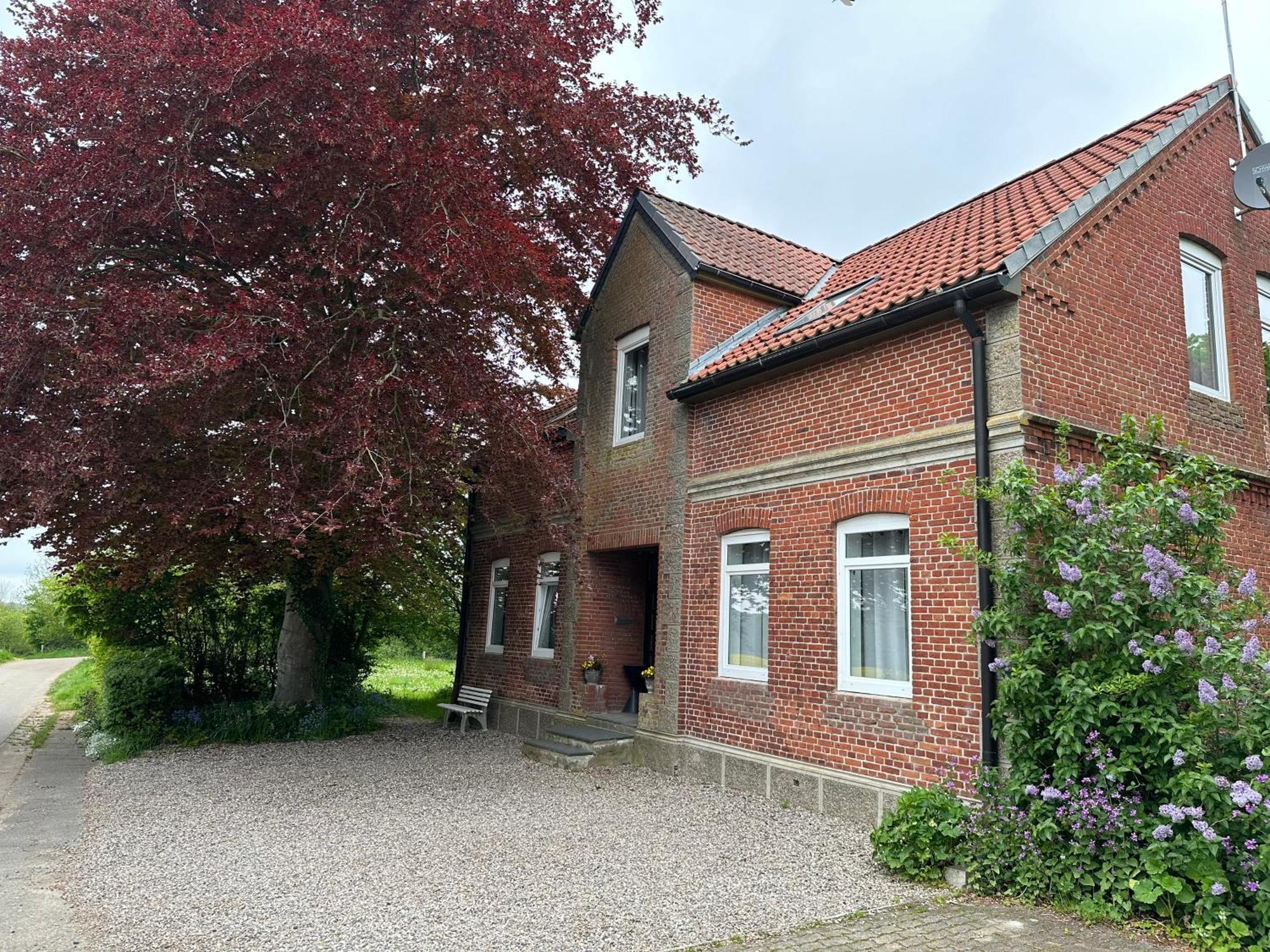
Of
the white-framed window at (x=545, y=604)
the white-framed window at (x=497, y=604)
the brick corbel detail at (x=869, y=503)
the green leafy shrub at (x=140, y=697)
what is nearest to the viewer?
the brick corbel detail at (x=869, y=503)

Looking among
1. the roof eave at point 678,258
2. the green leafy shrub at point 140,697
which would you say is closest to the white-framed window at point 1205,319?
the roof eave at point 678,258

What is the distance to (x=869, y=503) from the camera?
27.3 feet

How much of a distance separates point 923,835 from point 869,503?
10.4 feet

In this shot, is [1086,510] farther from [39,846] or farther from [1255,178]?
[39,846]

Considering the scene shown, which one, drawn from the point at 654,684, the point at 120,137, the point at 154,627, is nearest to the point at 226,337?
the point at 120,137

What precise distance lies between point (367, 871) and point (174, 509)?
5.59 meters

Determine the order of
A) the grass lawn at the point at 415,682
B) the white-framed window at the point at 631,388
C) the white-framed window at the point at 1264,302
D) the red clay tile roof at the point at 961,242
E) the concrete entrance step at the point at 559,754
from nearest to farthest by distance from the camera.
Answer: the red clay tile roof at the point at 961,242 < the white-framed window at the point at 1264,302 < the concrete entrance step at the point at 559,754 < the white-framed window at the point at 631,388 < the grass lawn at the point at 415,682

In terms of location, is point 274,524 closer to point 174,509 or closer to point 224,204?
point 174,509

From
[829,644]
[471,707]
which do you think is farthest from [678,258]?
[471,707]

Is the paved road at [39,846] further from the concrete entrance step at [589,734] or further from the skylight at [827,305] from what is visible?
the skylight at [827,305]

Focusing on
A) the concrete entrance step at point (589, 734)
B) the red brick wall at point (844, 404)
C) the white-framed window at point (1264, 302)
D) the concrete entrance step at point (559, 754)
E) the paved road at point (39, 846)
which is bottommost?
the paved road at point (39, 846)

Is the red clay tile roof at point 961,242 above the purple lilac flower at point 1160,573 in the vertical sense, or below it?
above

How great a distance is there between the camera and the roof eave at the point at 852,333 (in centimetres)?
738

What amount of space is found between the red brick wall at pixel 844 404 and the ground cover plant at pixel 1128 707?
1.44 meters
